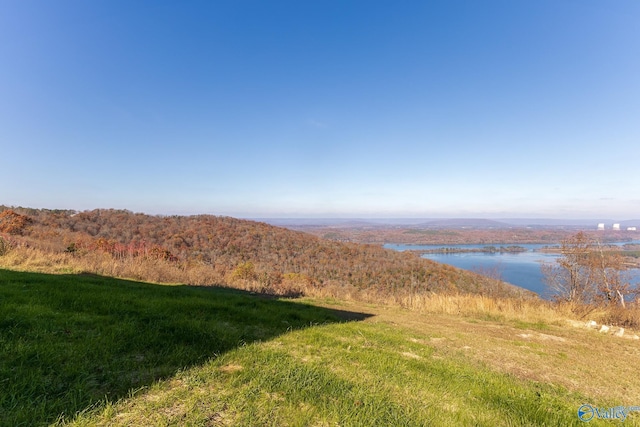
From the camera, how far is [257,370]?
2.96 metres

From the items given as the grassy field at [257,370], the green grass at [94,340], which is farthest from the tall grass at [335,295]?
the green grass at [94,340]

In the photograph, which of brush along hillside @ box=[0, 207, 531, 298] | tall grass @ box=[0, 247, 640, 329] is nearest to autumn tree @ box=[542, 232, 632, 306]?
tall grass @ box=[0, 247, 640, 329]

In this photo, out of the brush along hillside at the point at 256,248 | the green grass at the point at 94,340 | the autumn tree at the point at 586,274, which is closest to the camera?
the green grass at the point at 94,340

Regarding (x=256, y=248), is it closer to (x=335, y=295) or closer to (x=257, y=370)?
(x=335, y=295)

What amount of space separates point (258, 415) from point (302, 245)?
141 ft

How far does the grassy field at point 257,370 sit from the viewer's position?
221 centimetres

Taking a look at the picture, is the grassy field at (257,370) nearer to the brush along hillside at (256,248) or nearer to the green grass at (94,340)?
the green grass at (94,340)

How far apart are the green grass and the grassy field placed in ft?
0.05

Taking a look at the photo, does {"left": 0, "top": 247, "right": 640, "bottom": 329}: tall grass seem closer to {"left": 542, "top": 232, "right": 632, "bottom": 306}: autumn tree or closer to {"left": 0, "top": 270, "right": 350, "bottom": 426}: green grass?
{"left": 542, "top": 232, "right": 632, "bottom": 306}: autumn tree

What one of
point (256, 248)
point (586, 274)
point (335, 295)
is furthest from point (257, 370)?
point (256, 248)

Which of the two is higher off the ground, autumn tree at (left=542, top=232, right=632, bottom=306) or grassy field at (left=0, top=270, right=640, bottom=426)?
grassy field at (left=0, top=270, right=640, bottom=426)

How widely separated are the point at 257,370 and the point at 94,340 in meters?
1.86

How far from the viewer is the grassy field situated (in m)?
2.21

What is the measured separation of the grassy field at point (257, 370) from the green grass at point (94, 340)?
15 mm
